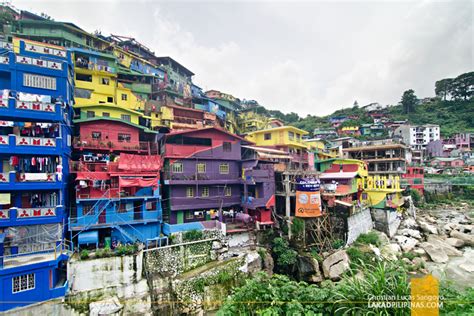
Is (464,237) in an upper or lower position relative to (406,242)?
lower

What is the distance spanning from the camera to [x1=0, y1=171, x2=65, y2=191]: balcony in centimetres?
1522

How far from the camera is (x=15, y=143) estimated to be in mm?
15742

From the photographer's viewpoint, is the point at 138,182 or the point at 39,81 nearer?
the point at 39,81

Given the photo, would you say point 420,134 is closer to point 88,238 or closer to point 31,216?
point 88,238

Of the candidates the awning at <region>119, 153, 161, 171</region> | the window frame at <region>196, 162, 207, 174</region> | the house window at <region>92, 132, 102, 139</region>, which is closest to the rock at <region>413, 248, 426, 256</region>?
the window frame at <region>196, 162, 207, 174</region>

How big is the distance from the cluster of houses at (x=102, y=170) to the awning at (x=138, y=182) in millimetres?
81

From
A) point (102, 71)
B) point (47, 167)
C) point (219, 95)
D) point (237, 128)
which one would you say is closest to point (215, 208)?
point (47, 167)

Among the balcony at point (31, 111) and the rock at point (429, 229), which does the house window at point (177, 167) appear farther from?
the rock at point (429, 229)

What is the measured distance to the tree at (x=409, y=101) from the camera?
84062mm

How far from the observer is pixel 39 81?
17.8 m

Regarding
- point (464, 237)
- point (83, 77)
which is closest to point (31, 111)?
point (83, 77)

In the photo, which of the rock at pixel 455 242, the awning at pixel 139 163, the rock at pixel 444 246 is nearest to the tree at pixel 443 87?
the rock at pixel 455 242

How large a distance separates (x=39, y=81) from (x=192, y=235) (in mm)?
17371

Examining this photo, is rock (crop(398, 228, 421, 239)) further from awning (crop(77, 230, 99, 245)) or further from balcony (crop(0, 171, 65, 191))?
balcony (crop(0, 171, 65, 191))
